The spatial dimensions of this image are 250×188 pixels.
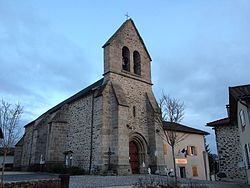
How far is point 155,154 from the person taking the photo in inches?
798

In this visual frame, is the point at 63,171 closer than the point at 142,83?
Yes

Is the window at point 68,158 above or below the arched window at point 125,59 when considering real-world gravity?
below

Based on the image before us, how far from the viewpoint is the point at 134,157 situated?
20.4 meters

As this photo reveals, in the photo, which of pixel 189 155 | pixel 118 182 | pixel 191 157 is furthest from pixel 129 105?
pixel 191 157

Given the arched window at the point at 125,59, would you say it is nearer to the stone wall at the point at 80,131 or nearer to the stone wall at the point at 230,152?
the stone wall at the point at 80,131

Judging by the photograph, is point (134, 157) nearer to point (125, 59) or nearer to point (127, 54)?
point (125, 59)

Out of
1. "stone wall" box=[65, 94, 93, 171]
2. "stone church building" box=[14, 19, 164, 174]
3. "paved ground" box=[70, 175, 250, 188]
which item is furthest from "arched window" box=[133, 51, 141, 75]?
"paved ground" box=[70, 175, 250, 188]

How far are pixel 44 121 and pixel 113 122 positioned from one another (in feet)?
43.6

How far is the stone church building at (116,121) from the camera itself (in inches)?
712

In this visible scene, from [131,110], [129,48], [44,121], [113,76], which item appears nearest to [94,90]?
[113,76]

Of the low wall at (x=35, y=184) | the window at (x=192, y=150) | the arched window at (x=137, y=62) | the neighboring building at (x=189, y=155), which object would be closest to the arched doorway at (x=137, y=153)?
the neighboring building at (x=189, y=155)

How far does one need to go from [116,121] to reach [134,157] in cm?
415

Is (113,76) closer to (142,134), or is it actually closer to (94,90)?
(94,90)

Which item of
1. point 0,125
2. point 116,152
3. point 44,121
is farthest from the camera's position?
point 44,121
